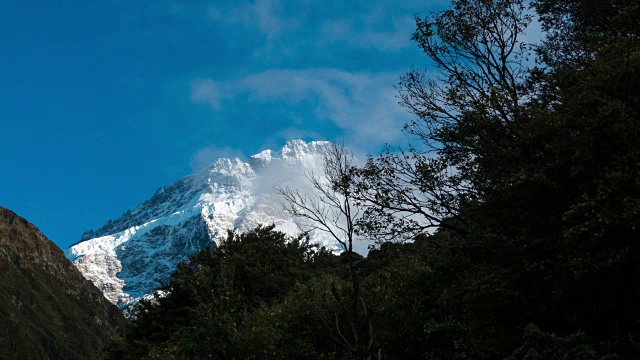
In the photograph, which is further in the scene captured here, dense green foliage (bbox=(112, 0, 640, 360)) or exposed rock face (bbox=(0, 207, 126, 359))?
exposed rock face (bbox=(0, 207, 126, 359))

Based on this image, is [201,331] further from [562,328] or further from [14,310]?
[14,310]

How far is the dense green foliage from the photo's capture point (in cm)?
1203

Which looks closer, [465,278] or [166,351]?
[465,278]

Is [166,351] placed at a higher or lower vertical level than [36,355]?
lower

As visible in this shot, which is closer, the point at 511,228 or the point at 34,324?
the point at 511,228

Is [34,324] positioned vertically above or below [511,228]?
above

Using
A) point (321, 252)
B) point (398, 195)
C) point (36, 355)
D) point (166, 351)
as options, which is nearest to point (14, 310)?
point (36, 355)

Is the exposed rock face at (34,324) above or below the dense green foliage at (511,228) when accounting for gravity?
above

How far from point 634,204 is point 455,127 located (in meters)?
8.66

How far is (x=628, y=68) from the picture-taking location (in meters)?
13.4

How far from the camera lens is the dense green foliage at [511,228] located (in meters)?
12.0

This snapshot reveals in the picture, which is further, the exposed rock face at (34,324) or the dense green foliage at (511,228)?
the exposed rock face at (34,324)

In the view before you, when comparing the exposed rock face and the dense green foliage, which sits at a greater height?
the exposed rock face

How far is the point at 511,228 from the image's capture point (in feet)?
49.0
